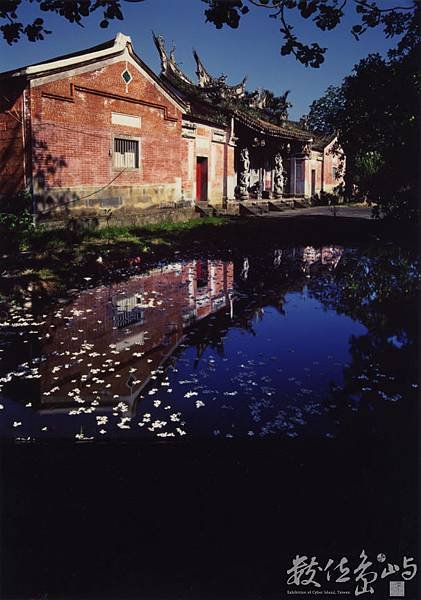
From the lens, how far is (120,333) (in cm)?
612

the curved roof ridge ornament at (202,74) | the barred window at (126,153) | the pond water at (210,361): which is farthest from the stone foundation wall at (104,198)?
the curved roof ridge ornament at (202,74)

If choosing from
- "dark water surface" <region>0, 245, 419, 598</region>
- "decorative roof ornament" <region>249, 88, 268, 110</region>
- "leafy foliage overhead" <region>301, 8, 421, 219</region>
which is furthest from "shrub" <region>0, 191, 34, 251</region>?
"decorative roof ornament" <region>249, 88, 268, 110</region>

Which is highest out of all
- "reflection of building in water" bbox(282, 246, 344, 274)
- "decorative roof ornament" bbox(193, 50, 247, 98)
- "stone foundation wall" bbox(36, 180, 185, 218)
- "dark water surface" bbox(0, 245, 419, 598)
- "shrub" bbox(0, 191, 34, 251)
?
"decorative roof ornament" bbox(193, 50, 247, 98)

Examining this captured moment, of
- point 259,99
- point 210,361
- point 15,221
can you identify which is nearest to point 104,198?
point 15,221

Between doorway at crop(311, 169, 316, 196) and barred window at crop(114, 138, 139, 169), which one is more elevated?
doorway at crop(311, 169, 316, 196)

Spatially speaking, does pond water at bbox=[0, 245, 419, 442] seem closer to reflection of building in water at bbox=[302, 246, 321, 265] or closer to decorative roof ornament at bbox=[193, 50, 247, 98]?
reflection of building in water at bbox=[302, 246, 321, 265]

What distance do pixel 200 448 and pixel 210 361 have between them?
184cm

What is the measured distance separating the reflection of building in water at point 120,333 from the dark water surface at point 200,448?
0.03 metres

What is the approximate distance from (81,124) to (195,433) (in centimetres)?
1247

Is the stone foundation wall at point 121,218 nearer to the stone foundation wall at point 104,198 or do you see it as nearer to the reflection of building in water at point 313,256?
the stone foundation wall at point 104,198

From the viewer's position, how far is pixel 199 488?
2889 millimetres

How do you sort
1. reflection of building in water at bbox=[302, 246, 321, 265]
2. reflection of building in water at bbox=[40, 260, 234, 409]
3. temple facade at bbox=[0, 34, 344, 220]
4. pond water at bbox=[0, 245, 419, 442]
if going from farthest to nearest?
temple facade at bbox=[0, 34, 344, 220] < reflection of building in water at bbox=[302, 246, 321, 265] < reflection of building in water at bbox=[40, 260, 234, 409] < pond water at bbox=[0, 245, 419, 442]

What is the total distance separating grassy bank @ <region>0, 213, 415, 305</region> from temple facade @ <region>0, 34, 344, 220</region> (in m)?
1.35

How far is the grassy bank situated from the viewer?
9.08m
